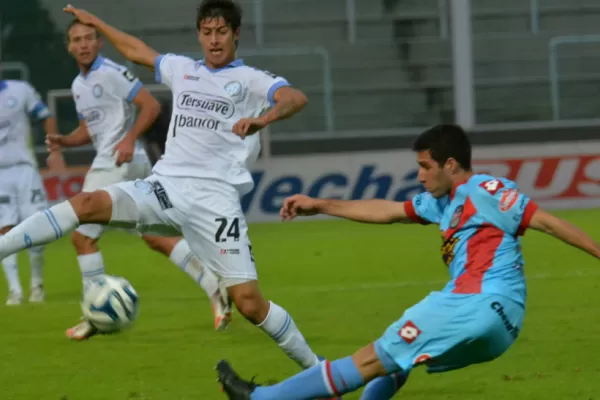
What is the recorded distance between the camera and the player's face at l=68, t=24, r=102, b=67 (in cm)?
893

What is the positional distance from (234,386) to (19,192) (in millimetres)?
5435

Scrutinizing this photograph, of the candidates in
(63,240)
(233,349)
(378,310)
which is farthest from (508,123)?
(233,349)

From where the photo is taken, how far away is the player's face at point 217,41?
21.2ft

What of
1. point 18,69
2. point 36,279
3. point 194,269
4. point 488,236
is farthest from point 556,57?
point 488,236

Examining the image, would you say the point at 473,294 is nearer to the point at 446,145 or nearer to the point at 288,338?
the point at 446,145

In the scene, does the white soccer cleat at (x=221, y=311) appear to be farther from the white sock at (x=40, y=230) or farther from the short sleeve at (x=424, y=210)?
the short sleeve at (x=424, y=210)

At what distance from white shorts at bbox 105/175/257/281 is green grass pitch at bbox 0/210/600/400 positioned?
2.04ft

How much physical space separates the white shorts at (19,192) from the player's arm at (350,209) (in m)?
5.15

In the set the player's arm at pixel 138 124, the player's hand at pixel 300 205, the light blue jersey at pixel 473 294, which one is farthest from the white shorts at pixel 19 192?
the light blue jersey at pixel 473 294

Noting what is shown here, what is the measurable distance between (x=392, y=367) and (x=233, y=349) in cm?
267

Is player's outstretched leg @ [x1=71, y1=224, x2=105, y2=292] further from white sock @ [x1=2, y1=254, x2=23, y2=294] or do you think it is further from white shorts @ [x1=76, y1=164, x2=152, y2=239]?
white sock @ [x1=2, y1=254, x2=23, y2=294]

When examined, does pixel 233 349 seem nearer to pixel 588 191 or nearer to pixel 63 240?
pixel 63 240

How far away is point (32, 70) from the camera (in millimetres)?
18031

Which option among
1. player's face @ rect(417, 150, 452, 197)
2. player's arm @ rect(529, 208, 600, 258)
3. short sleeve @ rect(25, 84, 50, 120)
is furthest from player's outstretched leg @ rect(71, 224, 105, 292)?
player's arm @ rect(529, 208, 600, 258)
